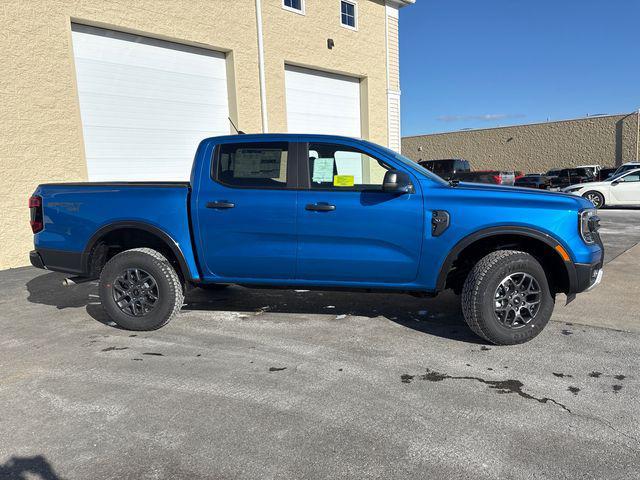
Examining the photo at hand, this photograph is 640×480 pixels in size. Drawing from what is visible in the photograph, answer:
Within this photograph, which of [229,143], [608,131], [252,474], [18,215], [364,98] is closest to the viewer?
[252,474]

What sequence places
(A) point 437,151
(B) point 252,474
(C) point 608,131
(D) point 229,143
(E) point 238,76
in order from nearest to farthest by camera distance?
(B) point 252,474 < (D) point 229,143 < (E) point 238,76 < (C) point 608,131 < (A) point 437,151

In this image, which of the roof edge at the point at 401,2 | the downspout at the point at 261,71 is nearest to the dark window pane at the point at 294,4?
the downspout at the point at 261,71

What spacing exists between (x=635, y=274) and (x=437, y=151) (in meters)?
43.0

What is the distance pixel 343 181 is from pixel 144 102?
7.17 meters

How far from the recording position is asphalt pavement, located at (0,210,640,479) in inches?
101

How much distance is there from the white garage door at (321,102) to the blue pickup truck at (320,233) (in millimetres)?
8505

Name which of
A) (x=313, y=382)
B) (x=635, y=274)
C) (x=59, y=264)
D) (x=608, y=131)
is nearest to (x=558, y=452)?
(x=313, y=382)

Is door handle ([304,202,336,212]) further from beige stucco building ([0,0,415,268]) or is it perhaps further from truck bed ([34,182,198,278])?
beige stucco building ([0,0,415,268])

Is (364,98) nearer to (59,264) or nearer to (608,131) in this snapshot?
(59,264)

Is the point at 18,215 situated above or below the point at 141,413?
above

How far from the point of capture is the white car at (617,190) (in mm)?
16547

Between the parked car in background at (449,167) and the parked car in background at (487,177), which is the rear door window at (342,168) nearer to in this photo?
the parked car in background at (487,177)

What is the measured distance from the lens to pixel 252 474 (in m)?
2.45

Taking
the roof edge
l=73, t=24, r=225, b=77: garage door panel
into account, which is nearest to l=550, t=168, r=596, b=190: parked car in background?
Answer: the roof edge
